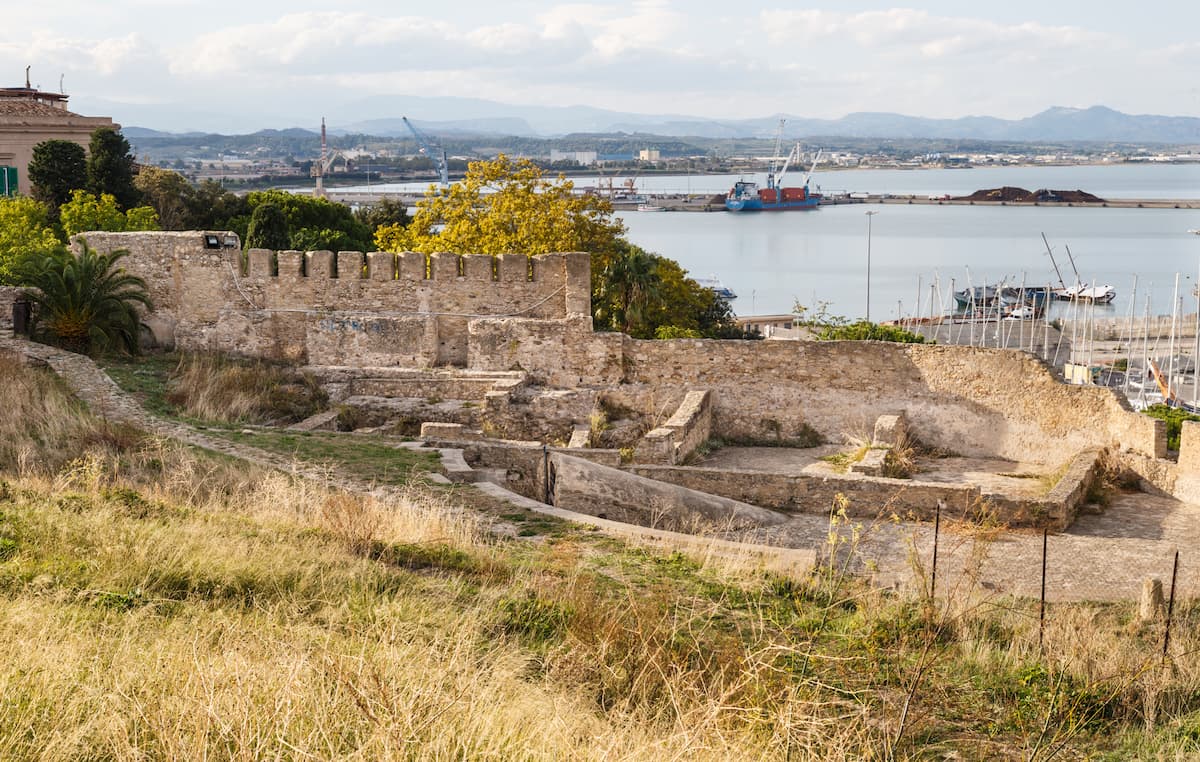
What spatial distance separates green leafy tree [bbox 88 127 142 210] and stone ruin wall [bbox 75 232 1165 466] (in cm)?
2031

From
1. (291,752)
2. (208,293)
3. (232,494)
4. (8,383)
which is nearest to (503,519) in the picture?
(232,494)

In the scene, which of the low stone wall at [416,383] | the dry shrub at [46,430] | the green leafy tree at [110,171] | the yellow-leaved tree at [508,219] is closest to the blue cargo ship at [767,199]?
the green leafy tree at [110,171]

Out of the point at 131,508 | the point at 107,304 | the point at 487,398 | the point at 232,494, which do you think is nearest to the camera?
the point at 131,508

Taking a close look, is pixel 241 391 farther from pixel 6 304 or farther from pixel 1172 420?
pixel 1172 420

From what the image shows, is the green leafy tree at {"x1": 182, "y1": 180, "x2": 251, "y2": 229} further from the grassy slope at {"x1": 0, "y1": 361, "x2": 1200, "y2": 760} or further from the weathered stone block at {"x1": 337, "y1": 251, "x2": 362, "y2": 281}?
the grassy slope at {"x1": 0, "y1": 361, "x2": 1200, "y2": 760}

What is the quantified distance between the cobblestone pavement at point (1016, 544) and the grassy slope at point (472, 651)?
80 cm

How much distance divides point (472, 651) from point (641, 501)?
5.62 meters

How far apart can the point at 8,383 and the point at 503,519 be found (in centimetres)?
580

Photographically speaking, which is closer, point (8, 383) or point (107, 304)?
point (8, 383)

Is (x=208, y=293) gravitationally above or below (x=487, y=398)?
above

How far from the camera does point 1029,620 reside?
22.5 ft

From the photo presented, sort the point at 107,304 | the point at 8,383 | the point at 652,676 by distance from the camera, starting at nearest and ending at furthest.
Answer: the point at 652,676, the point at 8,383, the point at 107,304

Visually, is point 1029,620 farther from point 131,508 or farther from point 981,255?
point 981,255

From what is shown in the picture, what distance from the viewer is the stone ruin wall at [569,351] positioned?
13531 millimetres
